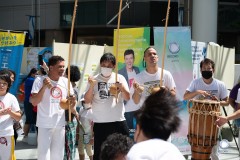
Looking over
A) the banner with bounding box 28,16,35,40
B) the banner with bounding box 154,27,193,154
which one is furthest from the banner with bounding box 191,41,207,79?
the banner with bounding box 28,16,35,40

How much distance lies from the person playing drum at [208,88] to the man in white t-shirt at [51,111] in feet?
5.40

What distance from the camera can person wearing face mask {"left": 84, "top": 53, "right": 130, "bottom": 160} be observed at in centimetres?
555

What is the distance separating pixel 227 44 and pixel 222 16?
6.95ft

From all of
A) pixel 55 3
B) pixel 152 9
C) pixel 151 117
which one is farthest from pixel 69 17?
pixel 151 117

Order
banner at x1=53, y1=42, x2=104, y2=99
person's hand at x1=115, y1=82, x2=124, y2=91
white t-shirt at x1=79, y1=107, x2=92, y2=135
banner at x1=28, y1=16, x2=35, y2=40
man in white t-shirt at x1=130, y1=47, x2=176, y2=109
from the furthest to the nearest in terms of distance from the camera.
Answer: banner at x1=28, y1=16, x2=35, y2=40, banner at x1=53, y1=42, x2=104, y2=99, white t-shirt at x1=79, y1=107, x2=92, y2=135, man in white t-shirt at x1=130, y1=47, x2=176, y2=109, person's hand at x1=115, y1=82, x2=124, y2=91

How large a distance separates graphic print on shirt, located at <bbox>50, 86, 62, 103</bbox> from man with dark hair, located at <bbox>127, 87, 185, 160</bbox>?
10.4ft

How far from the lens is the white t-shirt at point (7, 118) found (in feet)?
18.2

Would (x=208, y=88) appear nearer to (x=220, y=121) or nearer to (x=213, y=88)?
(x=213, y=88)

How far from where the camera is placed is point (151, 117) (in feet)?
7.68

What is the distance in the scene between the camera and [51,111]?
217 inches

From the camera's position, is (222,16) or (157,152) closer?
(157,152)

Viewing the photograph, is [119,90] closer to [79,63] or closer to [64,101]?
[64,101]

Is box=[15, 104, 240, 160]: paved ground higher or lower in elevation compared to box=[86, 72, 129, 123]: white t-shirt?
lower

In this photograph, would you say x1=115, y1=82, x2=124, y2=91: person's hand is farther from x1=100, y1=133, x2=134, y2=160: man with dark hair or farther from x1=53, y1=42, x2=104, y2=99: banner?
x1=53, y1=42, x2=104, y2=99: banner
